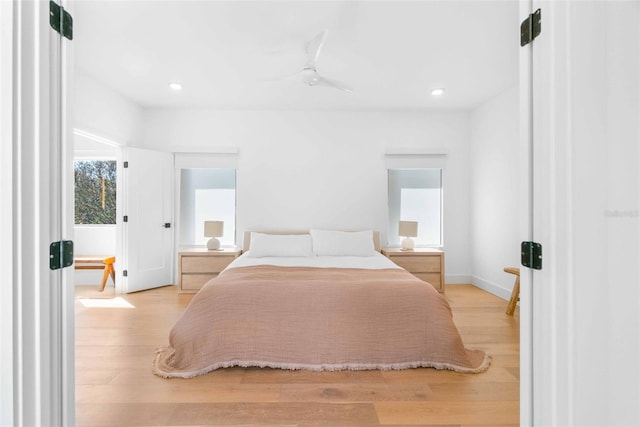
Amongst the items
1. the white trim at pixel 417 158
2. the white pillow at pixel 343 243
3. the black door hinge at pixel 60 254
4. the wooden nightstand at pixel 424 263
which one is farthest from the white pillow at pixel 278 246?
the black door hinge at pixel 60 254

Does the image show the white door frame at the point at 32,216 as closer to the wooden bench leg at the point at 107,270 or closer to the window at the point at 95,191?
the wooden bench leg at the point at 107,270

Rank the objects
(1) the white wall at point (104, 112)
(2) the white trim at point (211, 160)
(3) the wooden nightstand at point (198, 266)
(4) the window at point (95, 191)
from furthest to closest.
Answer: (4) the window at point (95, 191) → (2) the white trim at point (211, 160) → (3) the wooden nightstand at point (198, 266) → (1) the white wall at point (104, 112)

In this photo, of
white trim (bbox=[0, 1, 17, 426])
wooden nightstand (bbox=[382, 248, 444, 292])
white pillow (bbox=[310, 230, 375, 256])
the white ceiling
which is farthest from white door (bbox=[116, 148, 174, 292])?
white trim (bbox=[0, 1, 17, 426])

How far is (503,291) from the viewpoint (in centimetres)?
439

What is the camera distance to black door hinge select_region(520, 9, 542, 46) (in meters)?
1.10

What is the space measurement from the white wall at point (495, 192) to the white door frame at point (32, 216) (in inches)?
160

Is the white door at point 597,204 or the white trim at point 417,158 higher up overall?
the white trim at point 417,158

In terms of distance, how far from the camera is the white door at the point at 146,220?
464 centimetres

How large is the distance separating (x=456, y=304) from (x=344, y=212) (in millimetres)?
1914

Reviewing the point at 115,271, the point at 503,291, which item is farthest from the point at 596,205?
the point at 115,271

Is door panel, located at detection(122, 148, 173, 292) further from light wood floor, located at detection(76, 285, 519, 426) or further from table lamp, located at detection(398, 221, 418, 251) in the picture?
table lamp, located at detection(398, 221, 418, 251)

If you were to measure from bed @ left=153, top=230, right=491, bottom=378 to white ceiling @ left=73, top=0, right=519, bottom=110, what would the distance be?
6.64 ft

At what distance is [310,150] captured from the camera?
202 inches

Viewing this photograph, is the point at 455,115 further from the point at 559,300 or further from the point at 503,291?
the point at 559,300
